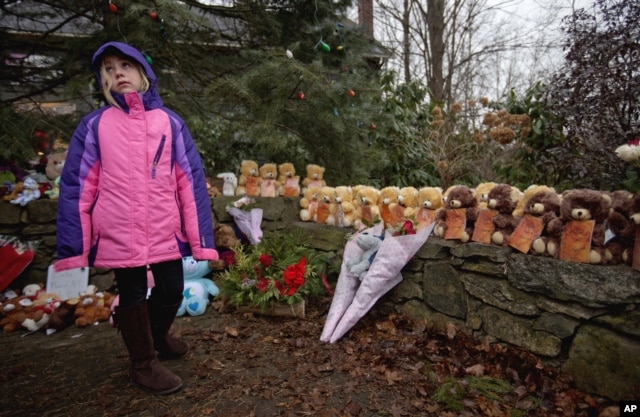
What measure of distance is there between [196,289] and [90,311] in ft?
2.74

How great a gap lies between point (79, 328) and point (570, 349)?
342 centimetres

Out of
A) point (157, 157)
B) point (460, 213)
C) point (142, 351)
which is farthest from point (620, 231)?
point (142, 351)

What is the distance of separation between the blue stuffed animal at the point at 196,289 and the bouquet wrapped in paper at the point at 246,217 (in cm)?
51

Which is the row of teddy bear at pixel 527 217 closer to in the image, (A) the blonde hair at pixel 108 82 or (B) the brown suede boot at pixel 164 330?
(B) the brown suede boot at pixel 164 330

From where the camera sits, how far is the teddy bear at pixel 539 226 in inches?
81.7

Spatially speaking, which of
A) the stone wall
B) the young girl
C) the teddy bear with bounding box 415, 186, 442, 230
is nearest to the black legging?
the young girl

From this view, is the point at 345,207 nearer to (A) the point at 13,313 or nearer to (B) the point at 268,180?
(B) the point at 268,180

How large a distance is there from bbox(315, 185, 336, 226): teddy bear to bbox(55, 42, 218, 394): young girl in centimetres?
174

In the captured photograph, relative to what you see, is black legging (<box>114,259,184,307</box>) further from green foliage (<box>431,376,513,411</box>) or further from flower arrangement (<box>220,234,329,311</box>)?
green foliage (<box>431,376,513,411</box>)

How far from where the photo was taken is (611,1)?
305 cm

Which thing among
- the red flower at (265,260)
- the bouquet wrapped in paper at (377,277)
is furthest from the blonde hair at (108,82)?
the bouquet wrapped in paper at (377,277)

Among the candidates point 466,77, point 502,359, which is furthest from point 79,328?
point 466,77

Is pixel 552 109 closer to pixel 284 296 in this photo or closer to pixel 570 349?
pixel 570 349

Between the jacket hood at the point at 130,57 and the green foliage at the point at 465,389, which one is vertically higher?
the jacket hood at the point at 130,57
